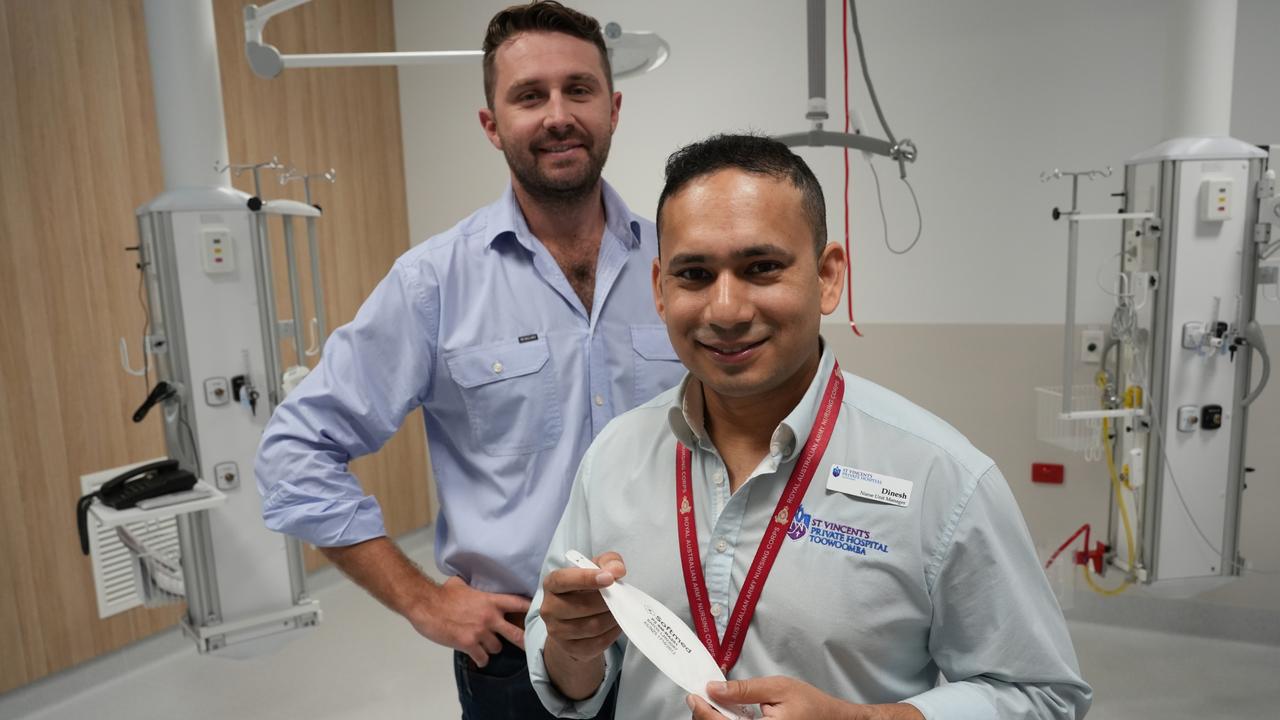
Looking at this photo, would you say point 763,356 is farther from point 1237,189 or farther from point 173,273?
point 1237,189

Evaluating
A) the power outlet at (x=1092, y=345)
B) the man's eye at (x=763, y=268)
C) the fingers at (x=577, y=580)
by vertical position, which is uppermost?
the man's eye at (x=763, y=268)

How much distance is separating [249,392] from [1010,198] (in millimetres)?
3156

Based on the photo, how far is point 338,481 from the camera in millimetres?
1528

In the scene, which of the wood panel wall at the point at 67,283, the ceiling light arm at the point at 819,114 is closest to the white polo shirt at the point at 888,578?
the ceiling light arm at the point at 819,114

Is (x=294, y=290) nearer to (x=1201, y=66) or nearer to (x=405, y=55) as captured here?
(x=405, y=55)

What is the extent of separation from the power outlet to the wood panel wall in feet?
12.9

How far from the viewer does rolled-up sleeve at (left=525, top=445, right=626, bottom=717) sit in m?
1.15

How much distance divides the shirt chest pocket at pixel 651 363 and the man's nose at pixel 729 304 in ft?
1.96

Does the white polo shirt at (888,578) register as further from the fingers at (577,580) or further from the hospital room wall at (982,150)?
the hospital room wall at (982,150)

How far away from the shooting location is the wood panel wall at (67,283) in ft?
10.7

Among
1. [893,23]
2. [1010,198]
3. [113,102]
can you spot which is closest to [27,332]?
[113,102]

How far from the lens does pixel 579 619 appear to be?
1005 mm

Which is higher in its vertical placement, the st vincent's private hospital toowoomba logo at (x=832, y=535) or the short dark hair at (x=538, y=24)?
the short dark hair at (x=538, y=24)

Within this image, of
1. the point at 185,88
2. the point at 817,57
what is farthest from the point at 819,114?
the point at 185,88
